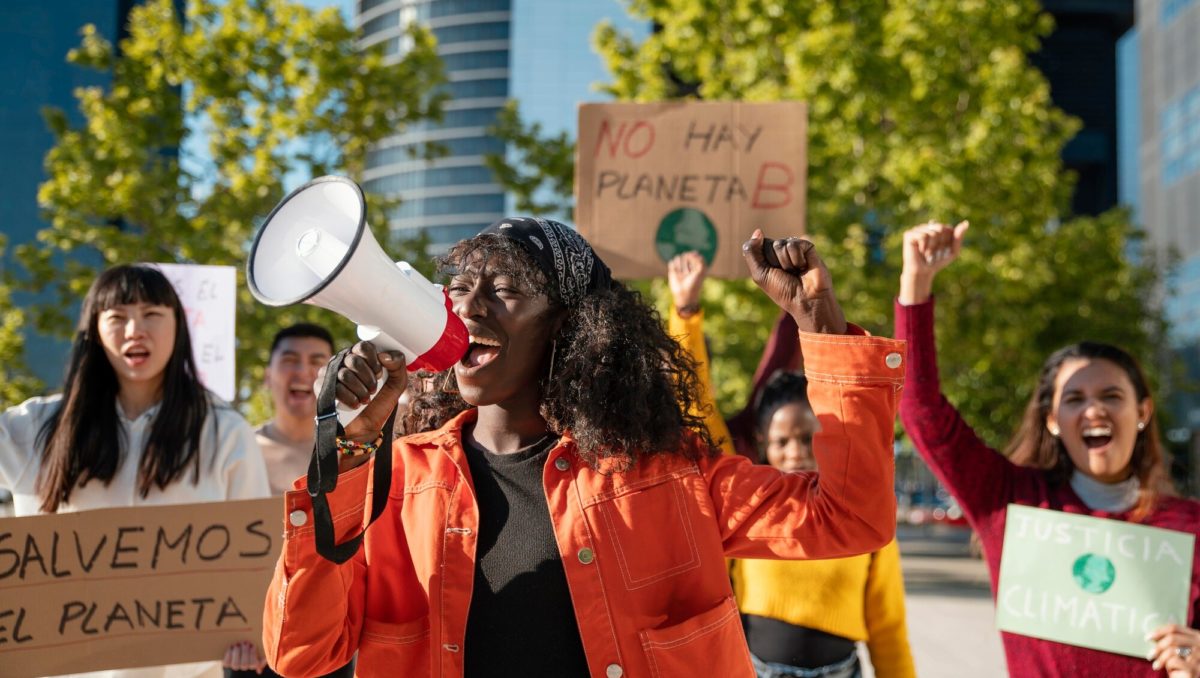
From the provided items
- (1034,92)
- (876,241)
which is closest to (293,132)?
(876,241)

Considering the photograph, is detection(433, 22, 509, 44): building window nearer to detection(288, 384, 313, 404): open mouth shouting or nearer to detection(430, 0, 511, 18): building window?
detection(430, 0, 511, 18): building window

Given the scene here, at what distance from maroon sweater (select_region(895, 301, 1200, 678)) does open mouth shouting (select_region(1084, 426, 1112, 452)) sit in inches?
5.8

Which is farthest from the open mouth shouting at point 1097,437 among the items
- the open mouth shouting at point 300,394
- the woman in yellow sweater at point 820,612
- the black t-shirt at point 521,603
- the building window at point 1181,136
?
the building window at point 1181,136

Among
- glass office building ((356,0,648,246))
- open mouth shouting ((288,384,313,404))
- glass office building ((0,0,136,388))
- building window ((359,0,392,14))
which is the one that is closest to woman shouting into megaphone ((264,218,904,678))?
open mouth shouting ((288,384,313,404))

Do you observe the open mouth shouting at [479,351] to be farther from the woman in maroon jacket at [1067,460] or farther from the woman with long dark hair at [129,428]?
the woman with long dark hair at [129,428]

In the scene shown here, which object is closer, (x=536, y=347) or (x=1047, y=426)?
(x=536, y=347)

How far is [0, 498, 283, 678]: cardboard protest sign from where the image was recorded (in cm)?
294

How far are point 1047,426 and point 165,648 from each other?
2509 millimetres

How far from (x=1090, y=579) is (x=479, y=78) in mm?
103235

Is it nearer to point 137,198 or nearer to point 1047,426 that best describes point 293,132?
point 137,198

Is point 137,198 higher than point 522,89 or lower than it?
lower

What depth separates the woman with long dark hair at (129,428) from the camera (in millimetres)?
3256

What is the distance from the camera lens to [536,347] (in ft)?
7.30

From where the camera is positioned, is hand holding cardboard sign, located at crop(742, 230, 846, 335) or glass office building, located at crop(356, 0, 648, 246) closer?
hand holding cardboard sign, located at crop(742, 230, 846, 335)
